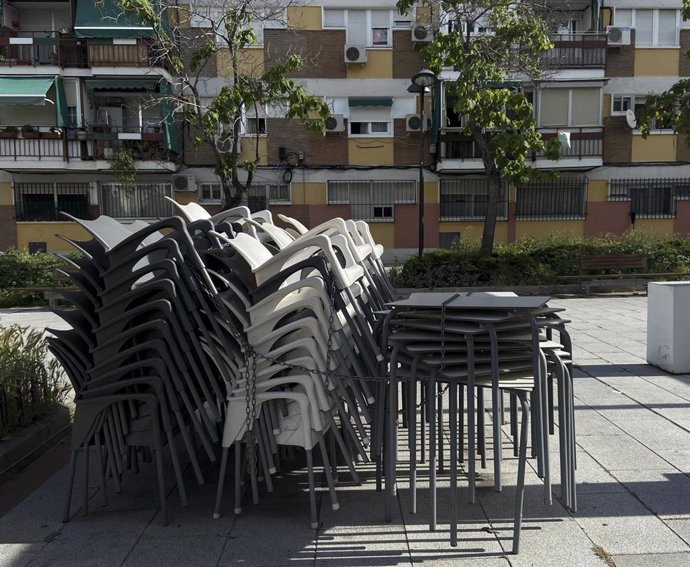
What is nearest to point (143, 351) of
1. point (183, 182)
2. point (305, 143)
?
point (183, 182)

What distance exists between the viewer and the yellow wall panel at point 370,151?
76.0ft

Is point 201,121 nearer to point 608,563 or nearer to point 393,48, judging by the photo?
point 393,48

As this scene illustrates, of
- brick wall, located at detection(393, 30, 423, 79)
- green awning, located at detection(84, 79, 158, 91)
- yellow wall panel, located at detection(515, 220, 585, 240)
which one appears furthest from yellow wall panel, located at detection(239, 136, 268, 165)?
yellow wall panel, located at detection(515, 220, 585, 240)

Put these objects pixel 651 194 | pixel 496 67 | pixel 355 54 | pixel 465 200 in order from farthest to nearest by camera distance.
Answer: pixel 465 200, pixel 651 194, pixel 355 54, pixel 496 67

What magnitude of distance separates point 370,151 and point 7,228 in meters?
14.1

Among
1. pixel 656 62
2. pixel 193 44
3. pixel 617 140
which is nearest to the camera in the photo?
pixel 193 44

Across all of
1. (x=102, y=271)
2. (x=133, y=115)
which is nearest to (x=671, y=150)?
(x=133, y=115)

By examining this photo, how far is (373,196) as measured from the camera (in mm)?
23641

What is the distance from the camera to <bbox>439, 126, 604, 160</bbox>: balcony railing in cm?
2258

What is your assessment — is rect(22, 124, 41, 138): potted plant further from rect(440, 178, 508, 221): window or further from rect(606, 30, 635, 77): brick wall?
rect(606, 30, 635, 77): brick wall

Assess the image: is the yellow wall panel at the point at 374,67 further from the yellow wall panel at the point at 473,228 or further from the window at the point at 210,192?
the window at the point at 210,192

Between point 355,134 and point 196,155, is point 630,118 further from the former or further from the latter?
point 196,155

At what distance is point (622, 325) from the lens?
10.3m

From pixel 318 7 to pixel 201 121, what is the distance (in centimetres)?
1089
